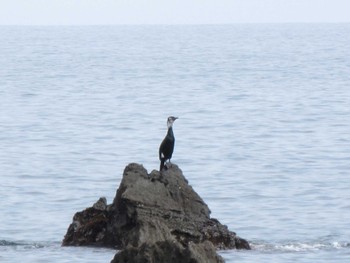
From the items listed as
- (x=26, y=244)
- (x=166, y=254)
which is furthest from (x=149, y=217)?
(x=26, y=244)

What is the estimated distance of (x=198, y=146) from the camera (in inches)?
1620

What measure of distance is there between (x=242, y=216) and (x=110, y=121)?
2523 cm

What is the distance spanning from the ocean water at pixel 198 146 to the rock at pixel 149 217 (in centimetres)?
31

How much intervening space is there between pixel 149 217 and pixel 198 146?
916 inches

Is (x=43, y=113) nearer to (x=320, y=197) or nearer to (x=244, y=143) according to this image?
(x=244, y=143)

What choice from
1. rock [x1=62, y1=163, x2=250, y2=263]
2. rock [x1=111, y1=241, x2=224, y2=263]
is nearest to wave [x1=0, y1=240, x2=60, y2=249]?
rock [x1=62, y1=163, x2=250, y2=263]

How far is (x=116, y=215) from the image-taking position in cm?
1855

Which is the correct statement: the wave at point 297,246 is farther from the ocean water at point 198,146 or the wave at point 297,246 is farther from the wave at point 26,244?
the wave at point 26,244

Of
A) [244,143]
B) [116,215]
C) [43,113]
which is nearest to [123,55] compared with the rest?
[43,113]

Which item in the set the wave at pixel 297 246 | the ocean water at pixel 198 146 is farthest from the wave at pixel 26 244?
the wave at pixel 297 246

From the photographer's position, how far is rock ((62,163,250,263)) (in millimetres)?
18047

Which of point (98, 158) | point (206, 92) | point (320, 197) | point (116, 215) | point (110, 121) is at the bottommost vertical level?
point (116, 215)

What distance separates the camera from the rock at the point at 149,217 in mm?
18047

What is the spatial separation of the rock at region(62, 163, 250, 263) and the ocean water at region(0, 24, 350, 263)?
308 millimetres
